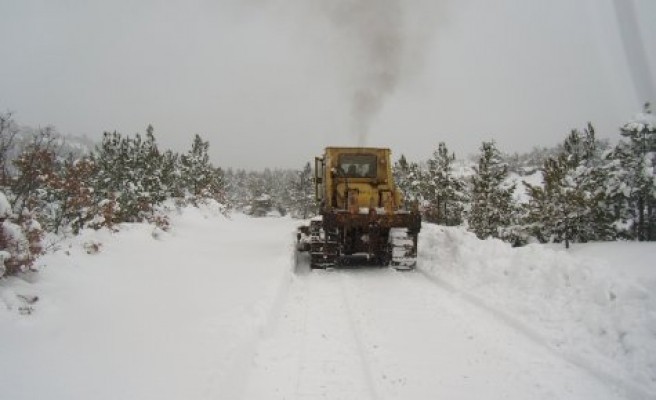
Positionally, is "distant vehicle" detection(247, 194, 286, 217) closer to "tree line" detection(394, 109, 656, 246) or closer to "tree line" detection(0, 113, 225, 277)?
"tree line" detection(0, 113, 225, 277)

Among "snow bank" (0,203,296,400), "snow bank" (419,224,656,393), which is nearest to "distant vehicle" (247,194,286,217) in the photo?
"snow bank" (0,203,296,400)

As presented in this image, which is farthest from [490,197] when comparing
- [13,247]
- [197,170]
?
[197,170]

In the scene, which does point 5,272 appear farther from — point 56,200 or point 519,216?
point 519,216

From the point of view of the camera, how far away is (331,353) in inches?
228

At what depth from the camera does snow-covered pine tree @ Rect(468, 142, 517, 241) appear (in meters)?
22.6

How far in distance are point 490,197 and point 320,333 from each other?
18188mm

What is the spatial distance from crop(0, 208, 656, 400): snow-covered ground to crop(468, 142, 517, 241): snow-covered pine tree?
1372 centimetres

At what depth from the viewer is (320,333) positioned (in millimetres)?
6605

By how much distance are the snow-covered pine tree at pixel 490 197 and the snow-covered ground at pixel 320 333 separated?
1372 cm

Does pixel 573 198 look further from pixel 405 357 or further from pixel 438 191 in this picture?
pixel 405 357

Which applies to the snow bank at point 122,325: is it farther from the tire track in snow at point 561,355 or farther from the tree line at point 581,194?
the tree line at point 581,194

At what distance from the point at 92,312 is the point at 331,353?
9.43ft

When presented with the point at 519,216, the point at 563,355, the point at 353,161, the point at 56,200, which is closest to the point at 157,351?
the point at 563,355

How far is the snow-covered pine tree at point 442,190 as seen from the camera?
26.1 meters
